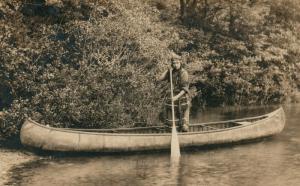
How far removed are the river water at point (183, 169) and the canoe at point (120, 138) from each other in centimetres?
33

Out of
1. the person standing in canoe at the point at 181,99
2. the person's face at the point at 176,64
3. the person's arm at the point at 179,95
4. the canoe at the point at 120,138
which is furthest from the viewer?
the person's face at the point at 176,64

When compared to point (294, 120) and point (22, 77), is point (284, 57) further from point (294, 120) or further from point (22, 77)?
point (22, 77)

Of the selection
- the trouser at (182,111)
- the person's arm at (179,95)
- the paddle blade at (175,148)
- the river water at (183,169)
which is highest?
the person's arm at (179,95)

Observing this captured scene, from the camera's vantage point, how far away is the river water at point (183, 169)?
51.4ft

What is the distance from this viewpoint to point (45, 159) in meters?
18.2

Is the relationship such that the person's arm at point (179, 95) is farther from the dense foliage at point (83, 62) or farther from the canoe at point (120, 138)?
the dense foliage at point (83, 62)

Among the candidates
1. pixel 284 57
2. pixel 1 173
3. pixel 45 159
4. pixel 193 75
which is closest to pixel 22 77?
pixel 45 159

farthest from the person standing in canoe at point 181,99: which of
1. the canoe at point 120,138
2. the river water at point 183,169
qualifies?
the river water at point 183,169

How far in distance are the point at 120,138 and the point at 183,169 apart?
95.9 inches

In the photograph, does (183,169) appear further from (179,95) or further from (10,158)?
(10,158)

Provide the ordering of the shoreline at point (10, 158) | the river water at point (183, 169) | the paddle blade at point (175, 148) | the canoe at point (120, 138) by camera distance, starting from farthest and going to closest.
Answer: the paddle blade at point (175, 148)
the canoe at point (120, 138)
the shoreline at point (10, 158)
the river water at point (183, 169)

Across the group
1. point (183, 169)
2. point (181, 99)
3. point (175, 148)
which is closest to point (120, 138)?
point (175, 148)

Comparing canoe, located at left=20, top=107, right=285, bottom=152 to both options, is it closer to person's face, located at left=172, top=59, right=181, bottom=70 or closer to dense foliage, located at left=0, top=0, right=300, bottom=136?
dense foliage, located at left=0, top=0, right=300, bottom=136

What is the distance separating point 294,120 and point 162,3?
369 inches
